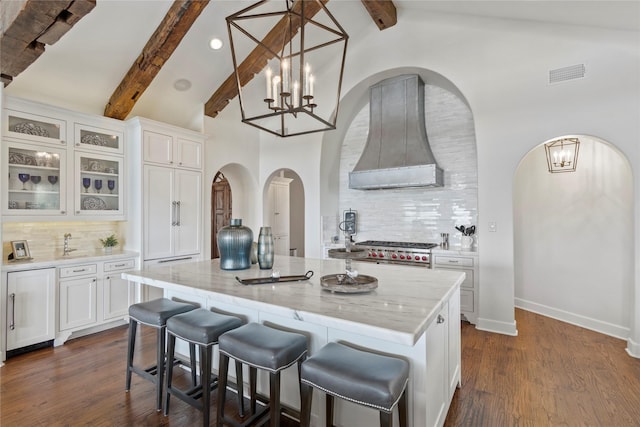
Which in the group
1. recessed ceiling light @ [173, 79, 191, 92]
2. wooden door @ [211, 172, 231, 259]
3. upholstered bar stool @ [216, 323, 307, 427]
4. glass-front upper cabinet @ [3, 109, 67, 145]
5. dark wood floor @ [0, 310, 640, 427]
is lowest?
dark wood floor @ [0, 310, 640, 427]

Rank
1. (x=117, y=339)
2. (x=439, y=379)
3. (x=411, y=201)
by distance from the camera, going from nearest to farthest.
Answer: (x=439, y=379)
(x=117, y=339)
(x=411, y=201)

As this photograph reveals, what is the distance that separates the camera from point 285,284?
6.91 ft

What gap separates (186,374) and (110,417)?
63cm

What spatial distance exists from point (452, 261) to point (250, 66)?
394 centimetres

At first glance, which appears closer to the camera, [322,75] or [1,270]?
[1,270]

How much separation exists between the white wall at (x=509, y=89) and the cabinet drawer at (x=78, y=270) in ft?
14.2

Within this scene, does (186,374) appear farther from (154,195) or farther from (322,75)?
(322,75)

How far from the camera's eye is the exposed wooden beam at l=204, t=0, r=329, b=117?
14.1ft

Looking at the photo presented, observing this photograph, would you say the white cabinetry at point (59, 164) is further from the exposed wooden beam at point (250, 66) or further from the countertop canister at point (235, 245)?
the countertop canister at point (235, 245)

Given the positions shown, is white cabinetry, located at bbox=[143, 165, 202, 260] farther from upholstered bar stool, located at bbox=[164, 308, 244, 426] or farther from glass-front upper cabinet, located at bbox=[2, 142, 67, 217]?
upholstered bar stool, located at bbox=[164, 308, 244, 426]

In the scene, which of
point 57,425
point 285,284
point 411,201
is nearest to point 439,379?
point 285,284

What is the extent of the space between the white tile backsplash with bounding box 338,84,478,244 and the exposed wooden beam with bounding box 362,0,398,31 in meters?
1.06

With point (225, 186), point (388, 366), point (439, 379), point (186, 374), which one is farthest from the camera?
point (225, 186)

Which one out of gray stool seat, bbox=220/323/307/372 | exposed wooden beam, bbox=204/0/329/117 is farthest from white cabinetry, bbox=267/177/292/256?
gray stool seat, bbox=220/323/307/372
